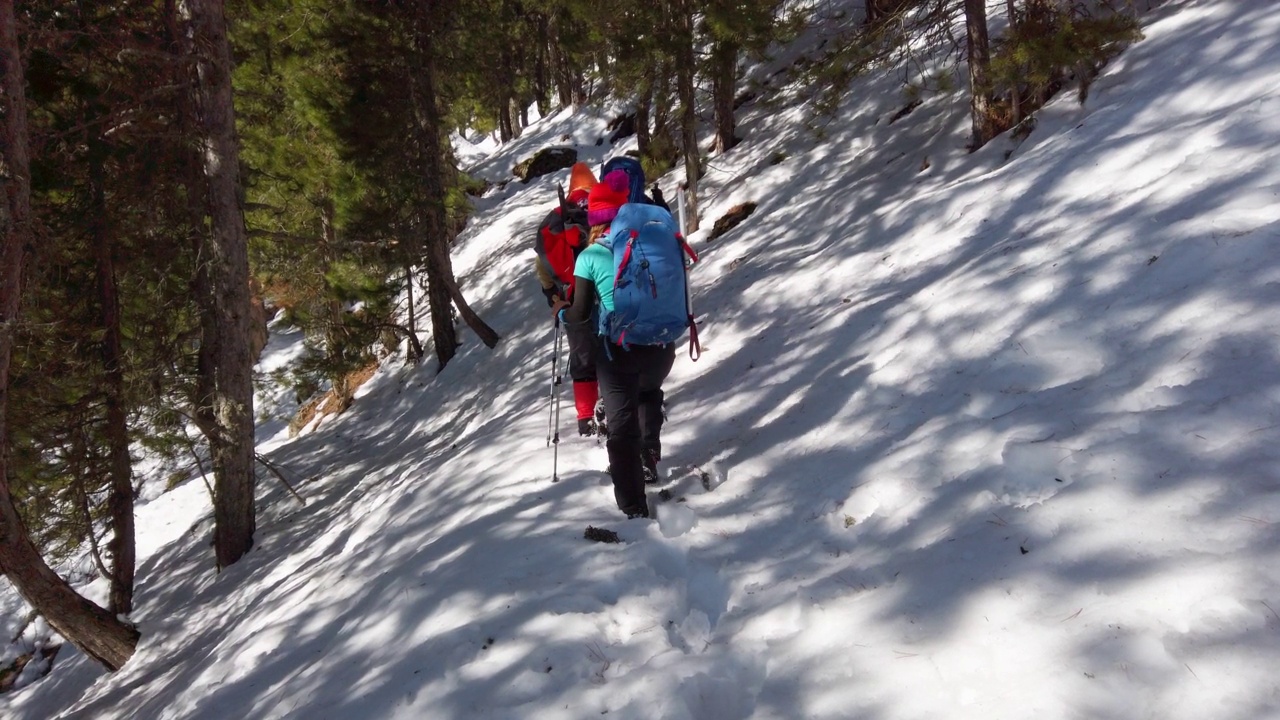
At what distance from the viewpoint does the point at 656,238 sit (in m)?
4.30

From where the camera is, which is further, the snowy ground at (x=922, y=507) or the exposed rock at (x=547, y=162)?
the exposed rock at (x=547, y=162)

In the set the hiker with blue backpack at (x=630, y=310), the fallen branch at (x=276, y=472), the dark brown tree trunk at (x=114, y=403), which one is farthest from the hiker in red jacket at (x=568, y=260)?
the dark brown tree trunk at (x=114, y=403)

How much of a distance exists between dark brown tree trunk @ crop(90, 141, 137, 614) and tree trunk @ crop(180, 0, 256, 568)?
58.8 inches

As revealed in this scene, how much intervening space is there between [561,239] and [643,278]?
5.33 feet

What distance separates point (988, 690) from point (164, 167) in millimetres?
10781

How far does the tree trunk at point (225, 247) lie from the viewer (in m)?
7.43

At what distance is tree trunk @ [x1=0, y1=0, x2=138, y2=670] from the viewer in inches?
219

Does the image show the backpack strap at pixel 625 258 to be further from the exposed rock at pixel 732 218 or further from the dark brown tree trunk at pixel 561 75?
the dark brown tree trunk at pixel 561 75

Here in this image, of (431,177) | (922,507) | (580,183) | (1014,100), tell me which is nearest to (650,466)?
(922,507)

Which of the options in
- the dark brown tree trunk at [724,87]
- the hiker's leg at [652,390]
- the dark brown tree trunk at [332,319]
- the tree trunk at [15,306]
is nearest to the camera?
the hiker's leg at [652,390]

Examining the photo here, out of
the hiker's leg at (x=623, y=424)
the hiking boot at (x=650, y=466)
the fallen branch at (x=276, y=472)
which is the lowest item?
the fallen branch at (x=276, y=472)

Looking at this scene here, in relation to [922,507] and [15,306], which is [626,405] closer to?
[922,507]

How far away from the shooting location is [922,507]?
3.46 m

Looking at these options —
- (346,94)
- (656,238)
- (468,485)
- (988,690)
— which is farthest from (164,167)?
(988,690)
